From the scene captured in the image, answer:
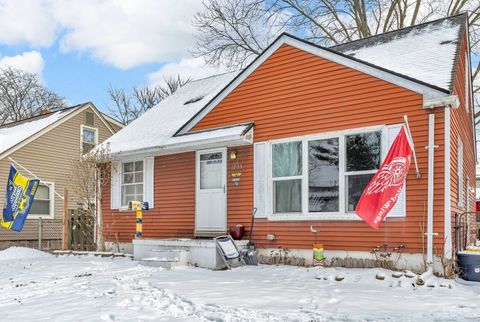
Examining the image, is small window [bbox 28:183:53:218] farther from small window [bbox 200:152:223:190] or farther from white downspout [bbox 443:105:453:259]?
white downspout [bbox 443:105:453:259]

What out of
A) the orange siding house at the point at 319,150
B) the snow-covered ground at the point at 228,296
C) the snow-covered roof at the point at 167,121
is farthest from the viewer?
the snow-covered roof at the point at 167,121

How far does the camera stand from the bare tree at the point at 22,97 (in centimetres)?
3575

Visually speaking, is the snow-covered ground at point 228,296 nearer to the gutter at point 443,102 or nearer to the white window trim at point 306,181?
the white window trim at point 306,181

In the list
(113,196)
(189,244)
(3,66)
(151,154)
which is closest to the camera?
(189,244)

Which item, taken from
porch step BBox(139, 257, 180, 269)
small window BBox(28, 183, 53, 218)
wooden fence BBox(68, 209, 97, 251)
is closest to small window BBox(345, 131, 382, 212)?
porch step BBox(139, 257, 180, 269)

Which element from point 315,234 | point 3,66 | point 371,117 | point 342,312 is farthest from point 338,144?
point 3,66

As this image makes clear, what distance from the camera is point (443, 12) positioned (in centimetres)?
2258

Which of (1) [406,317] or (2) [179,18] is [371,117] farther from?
(2) [179,18]

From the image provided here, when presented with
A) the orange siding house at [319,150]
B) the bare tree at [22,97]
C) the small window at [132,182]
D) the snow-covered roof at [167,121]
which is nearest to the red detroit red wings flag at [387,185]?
the orange siding house at [319,150]

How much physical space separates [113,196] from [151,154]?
2057 mm

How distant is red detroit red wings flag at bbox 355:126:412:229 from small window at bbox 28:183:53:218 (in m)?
14.5

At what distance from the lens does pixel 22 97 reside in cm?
3662

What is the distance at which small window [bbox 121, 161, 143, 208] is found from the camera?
12.2 metres

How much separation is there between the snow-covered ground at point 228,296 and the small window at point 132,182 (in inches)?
145
